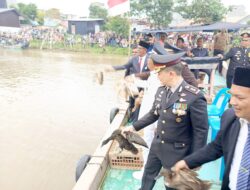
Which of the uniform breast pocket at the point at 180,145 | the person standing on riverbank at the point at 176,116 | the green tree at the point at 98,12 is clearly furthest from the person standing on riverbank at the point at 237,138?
the green tree at the point at 98,12

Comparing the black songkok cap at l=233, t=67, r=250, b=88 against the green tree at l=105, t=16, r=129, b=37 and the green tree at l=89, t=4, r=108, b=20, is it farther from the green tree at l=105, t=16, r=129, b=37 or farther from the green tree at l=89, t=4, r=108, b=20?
the green tree at l=89, t=4, r=108, b=20

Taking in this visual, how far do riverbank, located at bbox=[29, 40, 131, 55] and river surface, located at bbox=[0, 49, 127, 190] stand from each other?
41.2 feet

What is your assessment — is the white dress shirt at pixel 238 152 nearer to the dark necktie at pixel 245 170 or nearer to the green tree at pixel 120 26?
the dark necktie at pixel 245 170

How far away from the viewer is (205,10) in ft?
67.4

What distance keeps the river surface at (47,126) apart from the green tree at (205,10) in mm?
10637

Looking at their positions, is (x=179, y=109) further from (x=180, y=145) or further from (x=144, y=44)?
(x=144, y=44)

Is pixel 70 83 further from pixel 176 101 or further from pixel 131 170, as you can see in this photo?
pixel 176 101

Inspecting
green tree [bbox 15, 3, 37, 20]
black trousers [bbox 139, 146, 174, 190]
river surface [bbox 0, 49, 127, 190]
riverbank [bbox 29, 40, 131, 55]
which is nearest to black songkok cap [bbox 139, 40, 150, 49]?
river surface [bbox 0, 49, 127, 190]

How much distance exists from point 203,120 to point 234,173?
781 mm

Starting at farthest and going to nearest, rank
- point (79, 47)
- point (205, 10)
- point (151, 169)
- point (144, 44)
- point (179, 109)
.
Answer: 1. point (79, 47)
2. point (205, 10)
3. point (144, 44)
4. point (151, 169)
5. point (179, 109)

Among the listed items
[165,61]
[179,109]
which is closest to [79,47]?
[165,61]

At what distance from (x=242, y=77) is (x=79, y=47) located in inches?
1033

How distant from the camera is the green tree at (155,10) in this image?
2391cm

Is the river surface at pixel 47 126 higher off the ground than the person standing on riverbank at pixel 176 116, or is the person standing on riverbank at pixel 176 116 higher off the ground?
the person standing on riverbank at pixel 176 116
